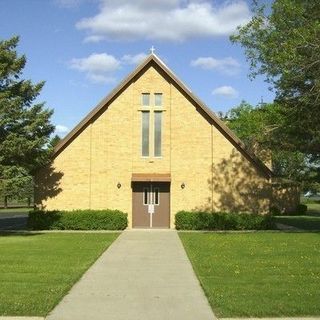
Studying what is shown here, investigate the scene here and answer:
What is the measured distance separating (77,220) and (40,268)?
15295 mm

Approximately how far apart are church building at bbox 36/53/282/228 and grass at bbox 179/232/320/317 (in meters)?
8.45

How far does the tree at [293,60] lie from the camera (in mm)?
21123

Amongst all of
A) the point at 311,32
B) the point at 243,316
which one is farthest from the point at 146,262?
the point at 311,32


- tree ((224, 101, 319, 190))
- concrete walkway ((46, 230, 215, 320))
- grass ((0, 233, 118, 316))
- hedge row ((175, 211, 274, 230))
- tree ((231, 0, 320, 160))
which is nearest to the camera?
concrete walkway ((46, 230, 215, 320))

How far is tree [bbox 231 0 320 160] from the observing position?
21123 mm

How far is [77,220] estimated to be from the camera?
29.2 meters

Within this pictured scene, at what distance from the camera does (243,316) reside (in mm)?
8875

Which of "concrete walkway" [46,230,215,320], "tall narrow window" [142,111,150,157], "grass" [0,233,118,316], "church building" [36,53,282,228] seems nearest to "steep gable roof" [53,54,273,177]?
"church building" [36,53,282,228]

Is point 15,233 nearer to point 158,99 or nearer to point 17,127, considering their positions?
point 17,127

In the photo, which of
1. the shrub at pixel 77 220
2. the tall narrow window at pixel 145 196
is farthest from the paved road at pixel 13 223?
the tall narrow window at pixel 145 196

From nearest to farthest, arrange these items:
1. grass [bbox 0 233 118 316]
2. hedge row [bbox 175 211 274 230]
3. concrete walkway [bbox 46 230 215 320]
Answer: concrete walkway [bbox 46 230 215 320] < grass [bbox 0 233 118 316] < hedge row [bbox 175 211 274 230]

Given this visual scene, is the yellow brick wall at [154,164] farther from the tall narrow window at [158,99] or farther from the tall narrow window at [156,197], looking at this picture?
the tall narrow window at [156,197]

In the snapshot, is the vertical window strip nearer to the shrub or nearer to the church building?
the church building

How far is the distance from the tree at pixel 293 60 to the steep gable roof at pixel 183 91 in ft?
6.83
